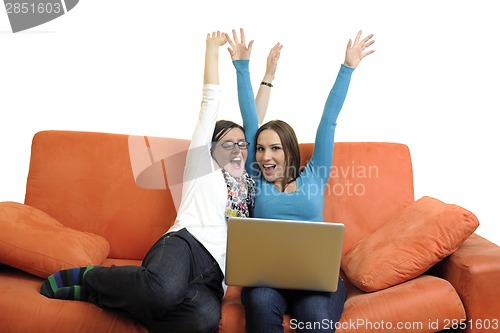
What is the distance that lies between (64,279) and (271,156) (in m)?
1.05

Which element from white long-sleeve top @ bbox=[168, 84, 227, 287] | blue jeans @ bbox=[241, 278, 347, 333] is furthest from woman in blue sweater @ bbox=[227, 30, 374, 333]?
blue jeans @ bbox=[241, 278, 347, 333]

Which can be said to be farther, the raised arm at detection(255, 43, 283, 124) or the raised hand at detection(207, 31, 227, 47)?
the raised arm at detection(255, 43, 283, 124)

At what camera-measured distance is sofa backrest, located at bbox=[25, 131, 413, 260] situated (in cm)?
282

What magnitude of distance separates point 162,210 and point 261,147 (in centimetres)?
61

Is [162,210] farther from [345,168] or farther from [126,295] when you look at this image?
[345,168]

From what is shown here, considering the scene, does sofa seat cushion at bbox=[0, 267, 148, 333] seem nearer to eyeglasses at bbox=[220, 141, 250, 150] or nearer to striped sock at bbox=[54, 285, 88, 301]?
striped sock at bbox=[54, 285, 88, 301]

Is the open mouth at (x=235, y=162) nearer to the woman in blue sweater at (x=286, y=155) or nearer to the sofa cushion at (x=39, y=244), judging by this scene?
the woman in blue sweater at (x=286, y=155)

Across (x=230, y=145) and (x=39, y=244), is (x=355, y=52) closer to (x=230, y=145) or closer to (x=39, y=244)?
(x=230, y=145)

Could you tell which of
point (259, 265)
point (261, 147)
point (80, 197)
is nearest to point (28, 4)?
point (80, 197)

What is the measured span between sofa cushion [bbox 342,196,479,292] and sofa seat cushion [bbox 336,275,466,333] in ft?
0.24

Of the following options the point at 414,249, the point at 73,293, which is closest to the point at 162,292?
the point at 73,293

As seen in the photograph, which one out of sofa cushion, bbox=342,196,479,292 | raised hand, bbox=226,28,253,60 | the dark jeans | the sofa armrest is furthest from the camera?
raised hand, bbox=226,28,253,60

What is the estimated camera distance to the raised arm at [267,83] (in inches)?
114

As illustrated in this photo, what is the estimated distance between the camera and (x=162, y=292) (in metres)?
2.09
